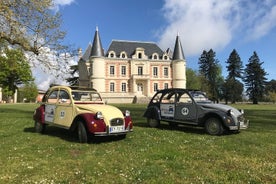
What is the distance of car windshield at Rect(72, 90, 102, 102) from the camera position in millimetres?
9194

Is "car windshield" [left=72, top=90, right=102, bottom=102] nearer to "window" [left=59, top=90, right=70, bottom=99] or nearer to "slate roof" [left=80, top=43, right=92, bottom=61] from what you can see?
"window" [left=59, top=90, right=70, bottom=99]

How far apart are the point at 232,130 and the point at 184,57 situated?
193ft

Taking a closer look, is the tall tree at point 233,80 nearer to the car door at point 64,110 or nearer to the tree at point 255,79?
the tree at point 255,79

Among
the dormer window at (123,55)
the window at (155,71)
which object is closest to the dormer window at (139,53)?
the dormer window at (123,55)

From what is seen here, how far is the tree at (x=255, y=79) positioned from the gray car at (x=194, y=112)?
72.3 meters

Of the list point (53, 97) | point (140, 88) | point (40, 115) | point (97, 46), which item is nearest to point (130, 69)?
point (140, 88)

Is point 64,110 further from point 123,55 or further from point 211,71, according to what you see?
point 211,71

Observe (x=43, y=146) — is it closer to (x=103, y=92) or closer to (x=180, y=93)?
(x=180, y=93)

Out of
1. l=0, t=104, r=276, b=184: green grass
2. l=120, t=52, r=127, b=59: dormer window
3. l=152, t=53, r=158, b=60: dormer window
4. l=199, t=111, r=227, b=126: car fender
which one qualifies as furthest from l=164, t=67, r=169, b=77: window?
l=0, t=104, r=276, b=184: green grass

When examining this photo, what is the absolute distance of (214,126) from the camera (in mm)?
9797

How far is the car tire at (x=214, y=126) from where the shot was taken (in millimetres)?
9633

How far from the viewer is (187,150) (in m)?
6.93

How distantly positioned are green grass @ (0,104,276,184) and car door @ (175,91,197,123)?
1.94 meters

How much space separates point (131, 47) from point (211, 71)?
33.1 metres
